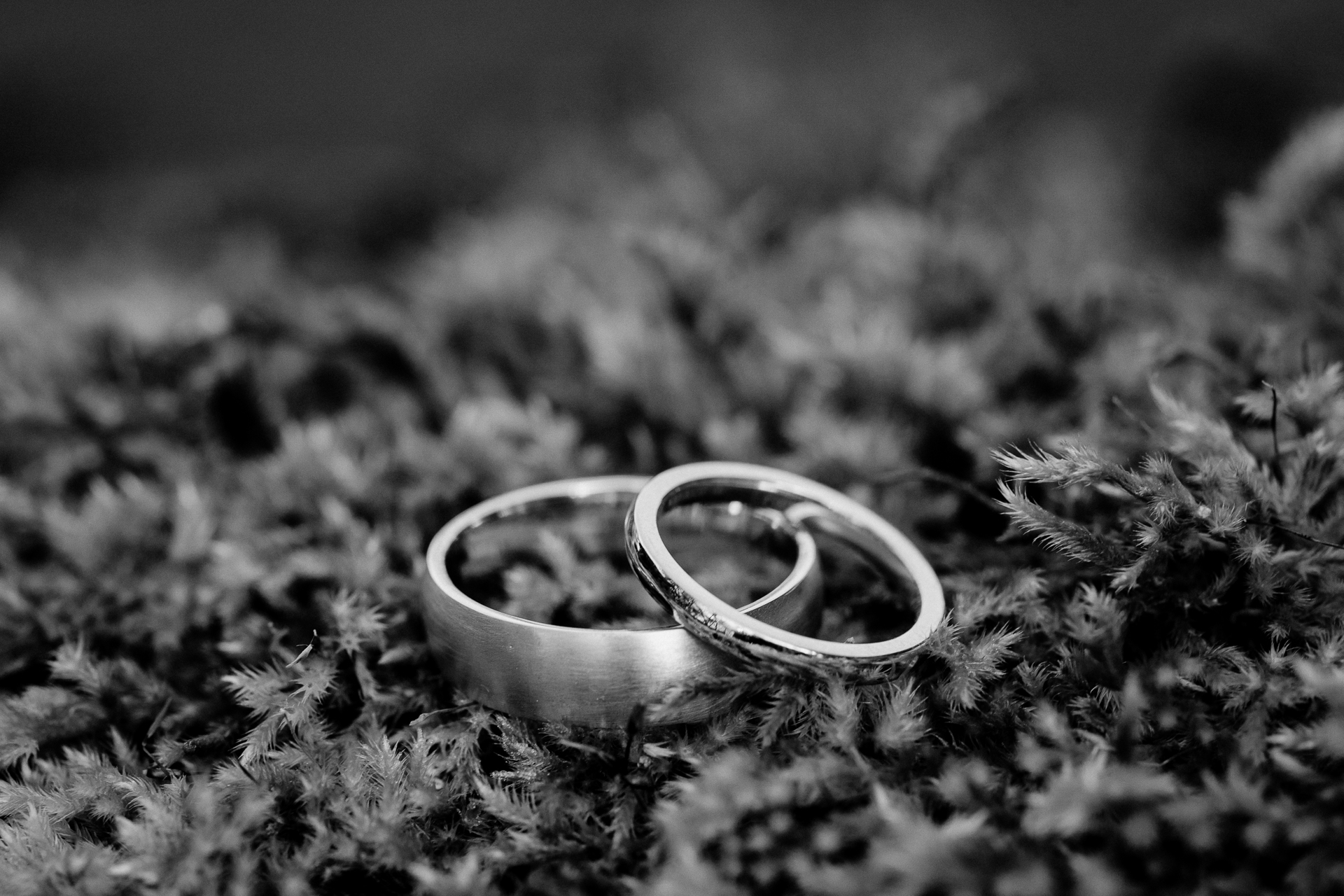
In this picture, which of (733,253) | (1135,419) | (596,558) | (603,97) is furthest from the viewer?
(603,97)

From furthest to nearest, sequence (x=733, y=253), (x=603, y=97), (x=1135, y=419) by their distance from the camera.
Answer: (x=603, y=97) → (x=733, y=253) → (x=1135, y=419)

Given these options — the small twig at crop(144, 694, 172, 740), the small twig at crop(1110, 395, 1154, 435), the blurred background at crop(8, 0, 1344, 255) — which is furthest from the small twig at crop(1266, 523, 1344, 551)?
the small twig at crop(144, 694, 172, 740)

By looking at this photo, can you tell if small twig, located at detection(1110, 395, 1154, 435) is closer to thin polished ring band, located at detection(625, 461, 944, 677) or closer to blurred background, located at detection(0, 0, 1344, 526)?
blurred background, located at detection(0, 0, 1344, 526)

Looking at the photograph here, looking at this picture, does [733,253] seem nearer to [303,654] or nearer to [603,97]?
[303,654]

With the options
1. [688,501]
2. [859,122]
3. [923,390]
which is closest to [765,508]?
[688,501]

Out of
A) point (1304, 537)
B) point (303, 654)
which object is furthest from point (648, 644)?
point (1304, 537)
